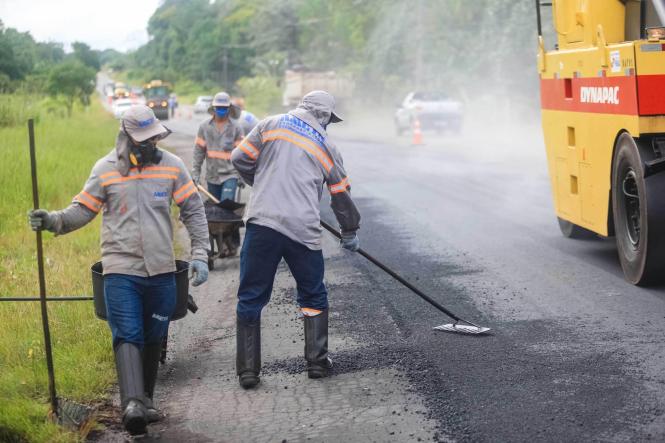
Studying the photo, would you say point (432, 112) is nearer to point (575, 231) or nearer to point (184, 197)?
point (575, 231)

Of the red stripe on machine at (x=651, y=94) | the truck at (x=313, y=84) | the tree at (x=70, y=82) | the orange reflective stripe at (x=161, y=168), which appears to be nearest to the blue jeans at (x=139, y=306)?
the orange reflective stripe at (x=161, y=168)

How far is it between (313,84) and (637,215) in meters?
43.8

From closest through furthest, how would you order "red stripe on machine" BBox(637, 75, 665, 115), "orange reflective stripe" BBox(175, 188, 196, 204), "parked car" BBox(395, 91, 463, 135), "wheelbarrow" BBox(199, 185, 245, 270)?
"orange reflective stripe" BBox(175, 188, 196, 204)
"red stripe on machine" BBox(637, 75, 665, 115)
"wheelbarrow" BBox(199, 185, 245, 270)
"parked car" BBox(395, 91, 463, 135)

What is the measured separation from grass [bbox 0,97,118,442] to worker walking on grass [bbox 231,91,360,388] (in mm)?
895

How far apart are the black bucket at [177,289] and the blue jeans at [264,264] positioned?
37 cm

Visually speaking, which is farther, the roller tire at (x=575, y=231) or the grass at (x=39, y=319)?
the roller tire at (x=575, y=231)

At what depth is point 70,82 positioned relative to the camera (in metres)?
46.2

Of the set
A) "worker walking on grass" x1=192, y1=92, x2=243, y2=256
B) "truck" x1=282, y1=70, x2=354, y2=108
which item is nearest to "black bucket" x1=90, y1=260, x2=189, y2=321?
"worker walking on grass" x1=192, y1=92, x2=243, y2=256

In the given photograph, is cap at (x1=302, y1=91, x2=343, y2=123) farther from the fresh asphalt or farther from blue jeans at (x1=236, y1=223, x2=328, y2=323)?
the fresh asphalt

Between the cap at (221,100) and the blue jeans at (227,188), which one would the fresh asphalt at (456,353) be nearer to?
the blue jeans at (227,188)

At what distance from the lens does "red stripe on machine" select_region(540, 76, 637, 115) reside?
8312mm

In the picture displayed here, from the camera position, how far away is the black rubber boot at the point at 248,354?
637 cm

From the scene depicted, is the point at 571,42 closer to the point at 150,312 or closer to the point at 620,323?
the point at 620,323

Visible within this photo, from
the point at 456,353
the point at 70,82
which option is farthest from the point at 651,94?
the point at 70,82
